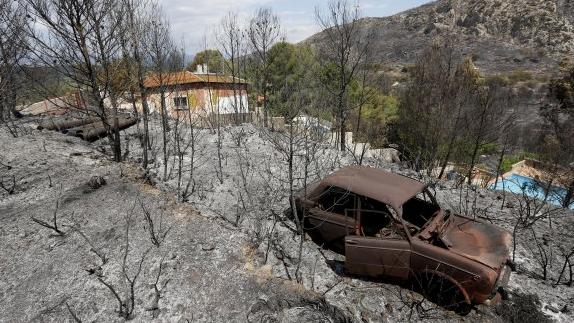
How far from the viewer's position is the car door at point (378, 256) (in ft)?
15.1

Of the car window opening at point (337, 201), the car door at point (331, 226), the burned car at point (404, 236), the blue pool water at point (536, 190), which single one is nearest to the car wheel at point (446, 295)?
the burned car at point (404, 236)

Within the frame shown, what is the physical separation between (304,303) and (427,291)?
1.75 m

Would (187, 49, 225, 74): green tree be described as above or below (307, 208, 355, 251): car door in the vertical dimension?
above

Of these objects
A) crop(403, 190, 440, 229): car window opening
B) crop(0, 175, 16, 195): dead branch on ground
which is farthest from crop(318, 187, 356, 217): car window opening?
crop(0, 175, 16, 195): dead branch on ground

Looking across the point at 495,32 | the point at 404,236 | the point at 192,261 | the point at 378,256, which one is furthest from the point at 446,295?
the point at 495,32

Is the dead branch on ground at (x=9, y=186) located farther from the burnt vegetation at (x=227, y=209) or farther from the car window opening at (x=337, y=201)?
the car window opening at (x=337, y=201)

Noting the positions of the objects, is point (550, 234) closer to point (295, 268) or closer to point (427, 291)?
point (427, 291)

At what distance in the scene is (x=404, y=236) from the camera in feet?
15.7

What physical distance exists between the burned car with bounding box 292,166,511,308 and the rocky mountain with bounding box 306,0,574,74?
4624 cm

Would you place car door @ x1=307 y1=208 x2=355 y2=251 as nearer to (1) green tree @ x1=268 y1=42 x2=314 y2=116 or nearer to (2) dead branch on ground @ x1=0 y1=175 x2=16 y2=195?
(2) dead branch on ground @ x1=0 y1=175 x2=16 y2=195

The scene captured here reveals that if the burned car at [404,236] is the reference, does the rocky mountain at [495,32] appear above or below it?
above

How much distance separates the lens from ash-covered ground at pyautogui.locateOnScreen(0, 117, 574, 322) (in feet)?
14.2

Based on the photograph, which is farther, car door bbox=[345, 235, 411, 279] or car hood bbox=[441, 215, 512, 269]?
car door bbox=[345, 235, 411, 279]

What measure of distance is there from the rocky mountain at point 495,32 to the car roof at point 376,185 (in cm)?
4597
